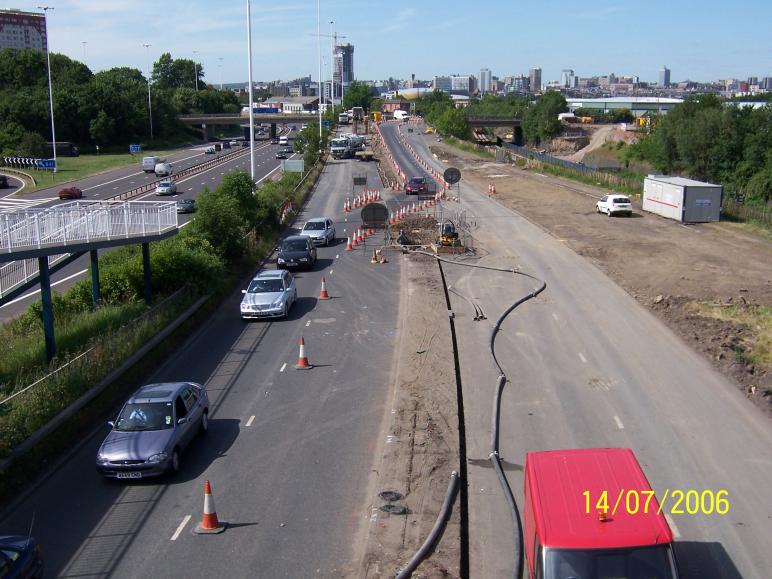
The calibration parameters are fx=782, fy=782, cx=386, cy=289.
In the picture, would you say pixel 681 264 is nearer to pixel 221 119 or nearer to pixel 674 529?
pixel 674 529

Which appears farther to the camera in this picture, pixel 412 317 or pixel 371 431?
pixel 412 317

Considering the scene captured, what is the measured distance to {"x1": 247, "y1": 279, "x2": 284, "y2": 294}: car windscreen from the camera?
2617 centimetres

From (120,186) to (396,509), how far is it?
208 ft

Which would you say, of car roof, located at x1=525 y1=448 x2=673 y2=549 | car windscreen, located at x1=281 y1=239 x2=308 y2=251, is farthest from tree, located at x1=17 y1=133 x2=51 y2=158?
car roof, located at x1=525 y1=448 x2=673 y2=549

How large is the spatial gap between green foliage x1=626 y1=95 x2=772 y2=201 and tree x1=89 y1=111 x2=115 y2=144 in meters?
74.8

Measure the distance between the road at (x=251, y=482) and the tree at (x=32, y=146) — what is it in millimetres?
79809

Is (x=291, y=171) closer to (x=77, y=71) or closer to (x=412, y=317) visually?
(x=412, y=317)

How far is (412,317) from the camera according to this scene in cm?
2559

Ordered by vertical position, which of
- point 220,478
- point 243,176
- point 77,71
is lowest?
point 220,478

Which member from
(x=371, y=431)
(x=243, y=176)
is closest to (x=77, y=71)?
(x=243, y=176)

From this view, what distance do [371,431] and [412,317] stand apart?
32.3 feet

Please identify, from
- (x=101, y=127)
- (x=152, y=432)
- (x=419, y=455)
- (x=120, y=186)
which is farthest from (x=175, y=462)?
(x=101, y=127)

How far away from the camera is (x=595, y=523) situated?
8438 millimetres

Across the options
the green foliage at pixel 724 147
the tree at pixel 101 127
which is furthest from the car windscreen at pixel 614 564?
the tree at pixel 101 127
